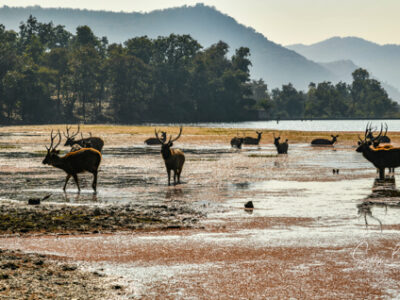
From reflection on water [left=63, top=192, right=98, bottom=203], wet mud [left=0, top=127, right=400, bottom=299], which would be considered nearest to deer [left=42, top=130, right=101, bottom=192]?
reflection on water [left=63, top=192, right=98, bottom=203]

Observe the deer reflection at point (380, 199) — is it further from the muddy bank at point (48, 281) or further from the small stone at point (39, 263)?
the small stone at point (39, 263)

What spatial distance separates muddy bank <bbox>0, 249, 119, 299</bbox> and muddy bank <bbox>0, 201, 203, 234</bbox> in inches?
120

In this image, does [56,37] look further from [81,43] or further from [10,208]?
[10,208]

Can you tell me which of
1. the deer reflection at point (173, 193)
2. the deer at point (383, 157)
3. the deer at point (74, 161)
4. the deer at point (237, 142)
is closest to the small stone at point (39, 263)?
the deer reflection at point (173, 193)

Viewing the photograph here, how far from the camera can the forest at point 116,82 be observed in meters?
119

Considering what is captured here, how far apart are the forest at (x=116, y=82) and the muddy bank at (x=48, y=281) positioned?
10695 centimetres

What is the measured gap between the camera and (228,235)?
1266 centimetres

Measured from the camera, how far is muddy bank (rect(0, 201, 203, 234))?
13283 millimetres

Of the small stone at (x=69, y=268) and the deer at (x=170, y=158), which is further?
the deer at (x=170, y=158)

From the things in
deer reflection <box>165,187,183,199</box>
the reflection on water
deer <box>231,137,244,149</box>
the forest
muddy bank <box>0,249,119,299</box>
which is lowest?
the reflection on water

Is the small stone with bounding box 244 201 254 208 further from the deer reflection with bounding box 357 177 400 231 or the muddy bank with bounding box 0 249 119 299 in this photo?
the muddy bank with bounding box 0 249 119 299

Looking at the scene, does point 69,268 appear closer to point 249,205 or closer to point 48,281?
point 48,281

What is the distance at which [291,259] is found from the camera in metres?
10.5

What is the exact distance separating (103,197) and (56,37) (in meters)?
170
